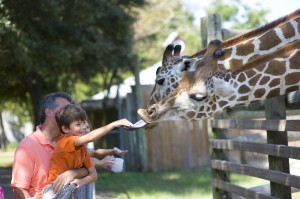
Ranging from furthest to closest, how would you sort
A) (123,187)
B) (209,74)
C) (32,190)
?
1. (123,187)
2. (209,74)
3. (32,190)

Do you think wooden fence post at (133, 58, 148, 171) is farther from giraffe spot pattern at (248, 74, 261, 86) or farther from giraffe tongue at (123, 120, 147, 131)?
giraffe tongue at (123, 120, 147, 131)

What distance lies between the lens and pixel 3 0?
1124cm

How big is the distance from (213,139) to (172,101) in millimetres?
3043

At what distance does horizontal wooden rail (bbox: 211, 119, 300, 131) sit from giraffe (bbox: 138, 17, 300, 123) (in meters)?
0.85

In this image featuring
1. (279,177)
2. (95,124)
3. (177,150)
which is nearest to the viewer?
(279,177)

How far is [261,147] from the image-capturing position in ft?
18.9

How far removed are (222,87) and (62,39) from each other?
9.49 meters

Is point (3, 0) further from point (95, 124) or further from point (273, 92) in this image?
point (273, 92)

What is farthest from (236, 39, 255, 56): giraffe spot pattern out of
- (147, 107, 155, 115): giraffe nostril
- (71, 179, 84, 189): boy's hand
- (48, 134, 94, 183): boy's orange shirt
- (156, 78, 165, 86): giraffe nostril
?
(71, 179, 84, 189): boy's hand

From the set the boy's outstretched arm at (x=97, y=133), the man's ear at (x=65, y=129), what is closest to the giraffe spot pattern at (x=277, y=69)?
the boy's outstretched arm at (x=97, y=133)

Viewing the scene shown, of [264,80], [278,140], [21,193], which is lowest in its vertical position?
[21,193]

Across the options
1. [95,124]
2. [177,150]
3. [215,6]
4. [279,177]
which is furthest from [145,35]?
[215,6]

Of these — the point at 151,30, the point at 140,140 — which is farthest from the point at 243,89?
the point at 151,30

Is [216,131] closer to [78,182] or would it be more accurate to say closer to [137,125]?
[137,125]
